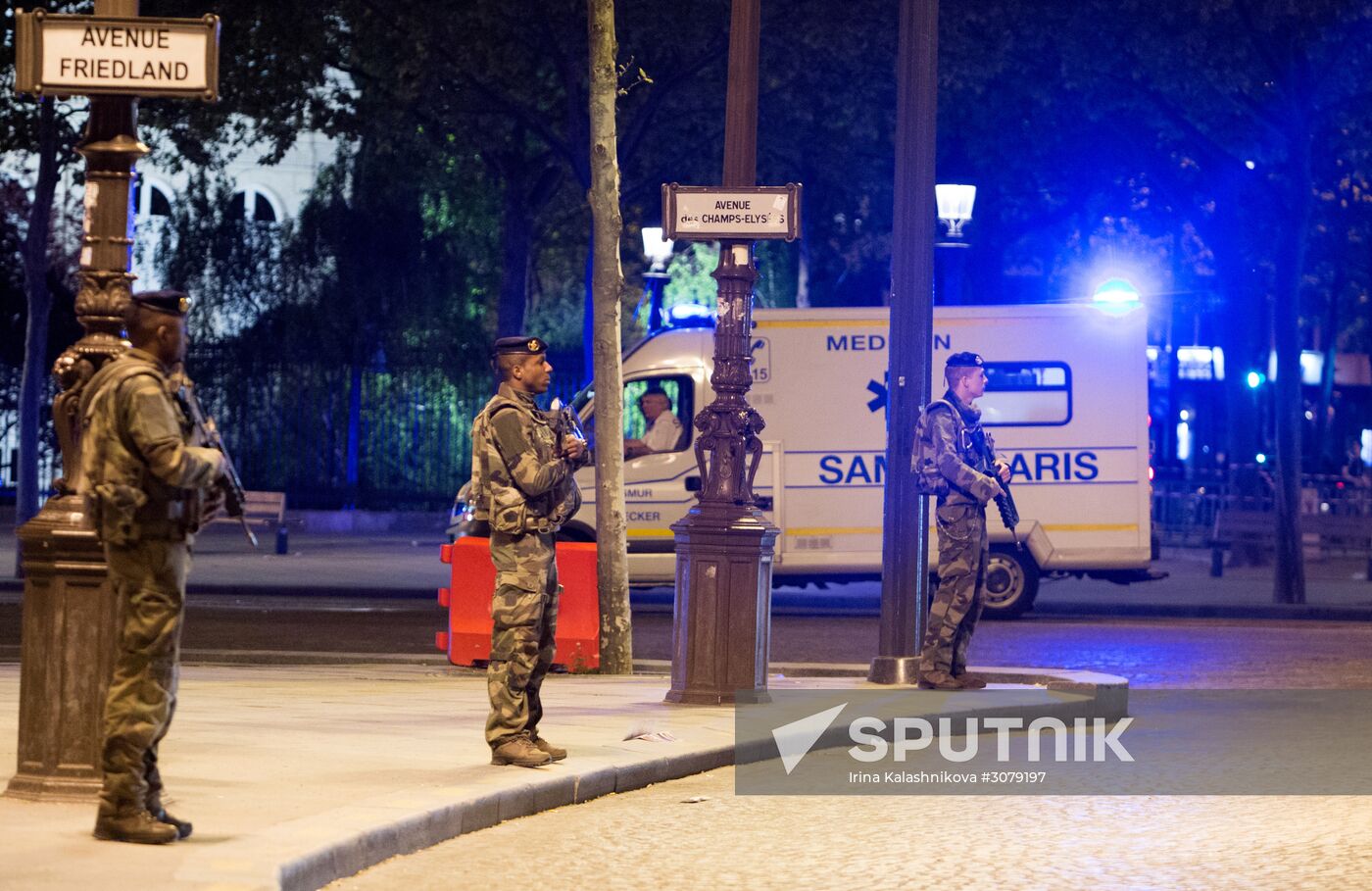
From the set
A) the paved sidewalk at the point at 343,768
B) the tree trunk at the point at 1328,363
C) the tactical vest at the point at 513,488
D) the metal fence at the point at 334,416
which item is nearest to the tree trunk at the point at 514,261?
the metal fence at the point at 334,416

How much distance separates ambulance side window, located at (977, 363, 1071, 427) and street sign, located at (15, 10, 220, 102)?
12297 millimetres

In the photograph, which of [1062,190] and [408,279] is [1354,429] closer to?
Answer: [1062,190]

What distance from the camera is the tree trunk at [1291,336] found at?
21.6m

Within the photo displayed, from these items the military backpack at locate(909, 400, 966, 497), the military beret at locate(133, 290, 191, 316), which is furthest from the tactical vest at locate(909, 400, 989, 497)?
the military beret at locate(133, 290, 191, 316)

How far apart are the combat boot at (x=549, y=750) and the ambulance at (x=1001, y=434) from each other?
969 centimetres

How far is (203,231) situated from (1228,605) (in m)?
17.7

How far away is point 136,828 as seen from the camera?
20.7 feet

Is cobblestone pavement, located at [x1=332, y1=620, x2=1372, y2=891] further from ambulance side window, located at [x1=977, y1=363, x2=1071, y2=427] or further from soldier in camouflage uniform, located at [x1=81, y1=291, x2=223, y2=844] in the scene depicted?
ambulance side window, located at [x1=977, y1=363, x2=1071, y2=427]

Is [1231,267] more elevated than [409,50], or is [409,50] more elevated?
[409,50]

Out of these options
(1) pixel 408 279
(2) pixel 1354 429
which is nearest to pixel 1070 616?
(1) pixel 408 279

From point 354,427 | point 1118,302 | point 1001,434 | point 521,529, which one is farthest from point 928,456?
point 354,427

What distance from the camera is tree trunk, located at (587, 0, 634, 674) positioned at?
44.4 ft

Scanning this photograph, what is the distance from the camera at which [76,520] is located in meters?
6.98

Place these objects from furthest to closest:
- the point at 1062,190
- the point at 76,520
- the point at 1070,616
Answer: the point at 1062,190 → the point at 1070,616 → the point at 76,520
